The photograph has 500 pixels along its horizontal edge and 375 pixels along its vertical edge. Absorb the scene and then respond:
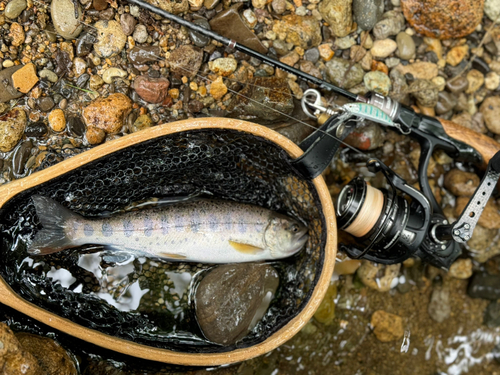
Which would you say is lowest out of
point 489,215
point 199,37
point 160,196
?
point 489,215

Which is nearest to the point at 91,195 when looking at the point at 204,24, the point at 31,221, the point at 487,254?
the point at 31,221

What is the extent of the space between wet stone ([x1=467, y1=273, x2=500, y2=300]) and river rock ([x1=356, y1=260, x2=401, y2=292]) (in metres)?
0.77

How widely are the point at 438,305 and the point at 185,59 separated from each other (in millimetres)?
3023

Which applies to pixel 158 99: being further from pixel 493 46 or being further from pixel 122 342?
pixel 493 46

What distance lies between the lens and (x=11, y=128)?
105 inches

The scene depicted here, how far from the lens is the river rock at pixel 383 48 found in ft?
10.4

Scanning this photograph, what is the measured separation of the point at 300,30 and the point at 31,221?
2.36 m

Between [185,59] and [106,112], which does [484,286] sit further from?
[106,112]

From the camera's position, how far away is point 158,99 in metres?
2.84

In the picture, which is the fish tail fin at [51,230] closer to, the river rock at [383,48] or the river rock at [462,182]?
the river rock at [383,48]

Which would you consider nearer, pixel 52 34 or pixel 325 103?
pixel 52 34

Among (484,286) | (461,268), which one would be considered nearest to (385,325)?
(461,268)

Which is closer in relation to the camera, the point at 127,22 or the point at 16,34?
the point at 16,34

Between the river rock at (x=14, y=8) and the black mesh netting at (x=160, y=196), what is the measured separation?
4.03 feet
